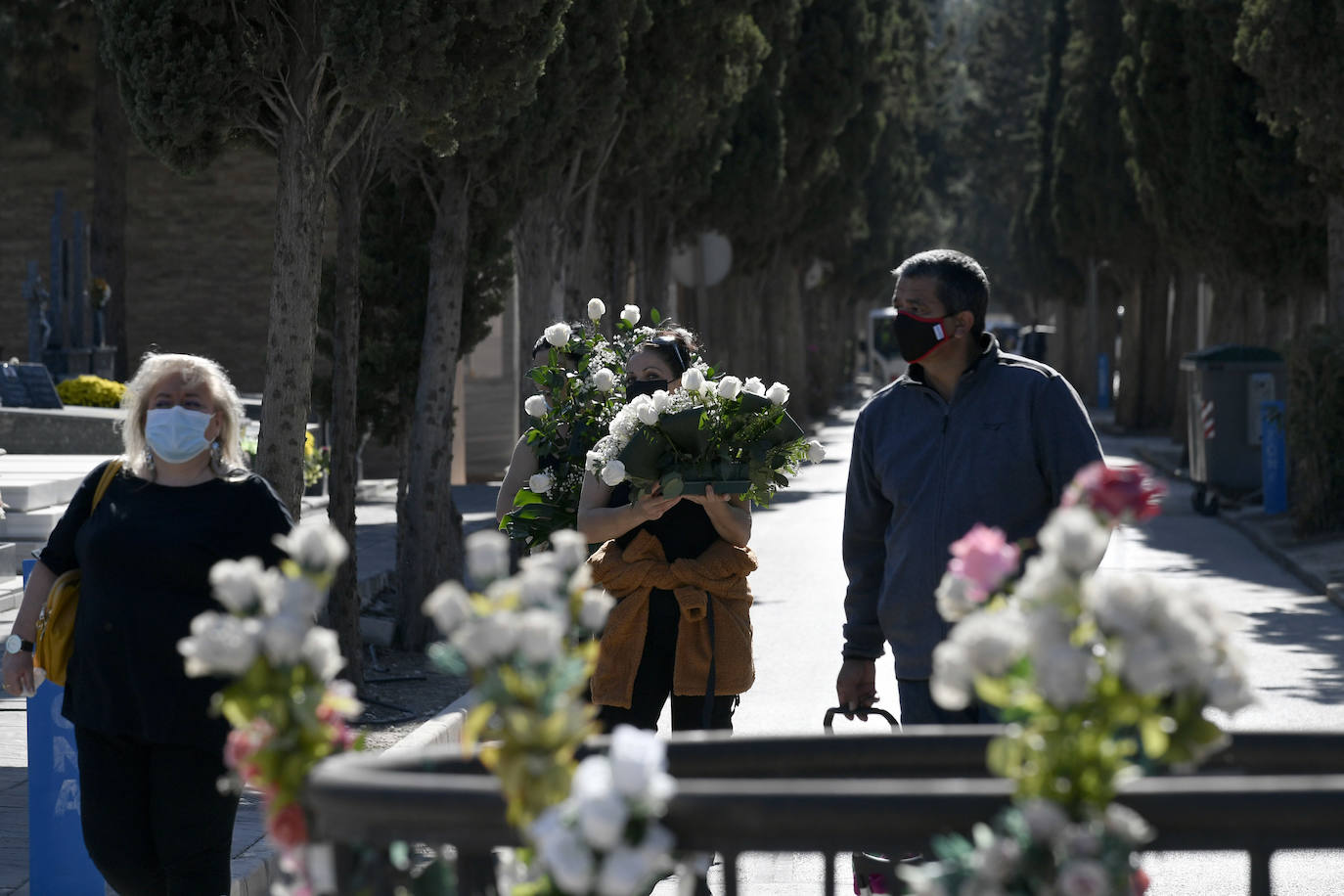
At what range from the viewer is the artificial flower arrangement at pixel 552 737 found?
6.38 feet

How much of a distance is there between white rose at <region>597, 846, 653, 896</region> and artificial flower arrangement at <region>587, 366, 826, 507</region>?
3516 millimetres

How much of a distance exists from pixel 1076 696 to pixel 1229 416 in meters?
19.9

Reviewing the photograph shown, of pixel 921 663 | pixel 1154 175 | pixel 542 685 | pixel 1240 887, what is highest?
pixel 1154 175

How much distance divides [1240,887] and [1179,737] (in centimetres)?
481

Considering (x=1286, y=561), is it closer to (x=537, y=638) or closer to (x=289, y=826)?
(x=289, y=826)

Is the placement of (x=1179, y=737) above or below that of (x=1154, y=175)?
below

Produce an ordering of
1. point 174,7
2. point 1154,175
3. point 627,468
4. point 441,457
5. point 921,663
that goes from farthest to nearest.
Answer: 1. point 1154,175
2. point 441,457
3. point 174,7
4. point 627,468
5. point 921,663

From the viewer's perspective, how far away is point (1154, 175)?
28.9 meters

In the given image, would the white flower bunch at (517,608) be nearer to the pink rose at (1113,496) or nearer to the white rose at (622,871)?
the white rose at (622,871)

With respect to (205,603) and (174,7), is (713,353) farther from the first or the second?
(205,603)

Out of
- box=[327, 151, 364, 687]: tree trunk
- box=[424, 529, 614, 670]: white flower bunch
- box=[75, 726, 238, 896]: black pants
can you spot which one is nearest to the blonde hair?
box=[75, 726, 238, 896]: black pants

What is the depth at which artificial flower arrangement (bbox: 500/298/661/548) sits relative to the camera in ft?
21.2

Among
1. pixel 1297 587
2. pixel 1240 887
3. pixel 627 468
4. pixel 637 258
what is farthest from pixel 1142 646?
pixel 637 258

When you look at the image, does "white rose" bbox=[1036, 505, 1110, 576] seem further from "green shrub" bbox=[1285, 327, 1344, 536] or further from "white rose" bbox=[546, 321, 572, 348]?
"green shrub" bbox=[1285, 327, 1344, 536]
